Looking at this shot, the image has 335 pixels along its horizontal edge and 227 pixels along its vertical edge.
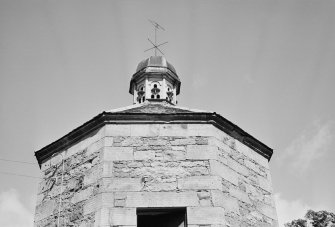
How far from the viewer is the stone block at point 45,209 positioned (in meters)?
6.49

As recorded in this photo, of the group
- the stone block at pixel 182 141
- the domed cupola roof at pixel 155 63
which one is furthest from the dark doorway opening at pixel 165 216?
the domed cupola roof at pixel 155 63

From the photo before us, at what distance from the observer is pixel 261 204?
673 centimetres

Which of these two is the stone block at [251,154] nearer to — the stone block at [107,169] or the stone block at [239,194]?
the stone block at [239,194]

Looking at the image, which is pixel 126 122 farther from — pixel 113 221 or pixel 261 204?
pixel 261 204

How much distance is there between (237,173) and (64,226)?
9.73 ft

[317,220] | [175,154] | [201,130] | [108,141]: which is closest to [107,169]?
[108,141]

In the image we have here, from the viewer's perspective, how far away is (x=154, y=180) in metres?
5.92

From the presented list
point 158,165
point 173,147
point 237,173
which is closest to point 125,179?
point 158,165

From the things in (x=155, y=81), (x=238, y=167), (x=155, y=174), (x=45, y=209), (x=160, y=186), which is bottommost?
(x=45, y=209)

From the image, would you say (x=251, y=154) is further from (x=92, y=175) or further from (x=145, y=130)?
(x=92, y=175)

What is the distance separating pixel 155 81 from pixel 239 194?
4106mm

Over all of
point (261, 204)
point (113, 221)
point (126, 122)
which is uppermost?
point (126, 122)

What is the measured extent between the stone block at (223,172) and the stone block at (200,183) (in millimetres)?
130

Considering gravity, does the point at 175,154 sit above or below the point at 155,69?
below
